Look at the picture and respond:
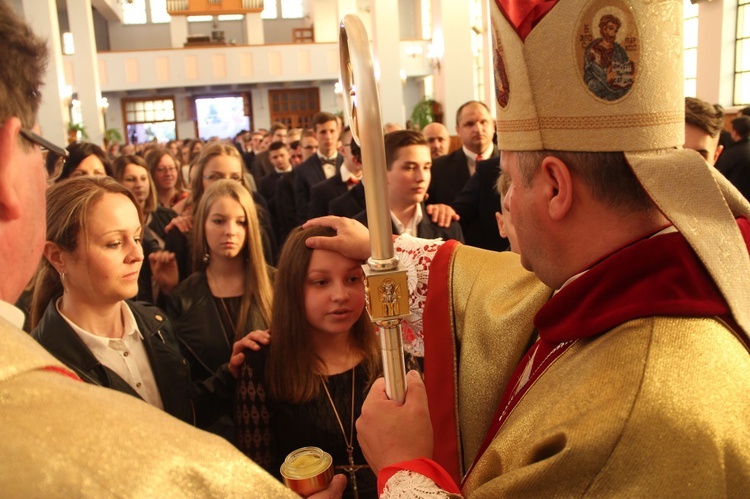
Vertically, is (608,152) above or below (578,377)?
above

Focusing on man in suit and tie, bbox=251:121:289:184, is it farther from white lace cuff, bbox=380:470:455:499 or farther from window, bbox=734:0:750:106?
white lace cuff, bbox=380:470:455:499

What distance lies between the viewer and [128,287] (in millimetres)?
2248

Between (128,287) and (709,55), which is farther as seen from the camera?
(709,55)

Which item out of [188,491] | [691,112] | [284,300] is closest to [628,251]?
[188,491]

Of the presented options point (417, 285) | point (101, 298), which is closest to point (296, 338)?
point (417, 285)

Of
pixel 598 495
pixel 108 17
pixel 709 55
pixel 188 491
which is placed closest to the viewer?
pixel 188 491

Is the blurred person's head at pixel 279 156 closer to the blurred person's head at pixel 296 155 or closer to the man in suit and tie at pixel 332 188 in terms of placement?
the blurred person's head at pixel 296 155

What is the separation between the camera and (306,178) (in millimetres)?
6590

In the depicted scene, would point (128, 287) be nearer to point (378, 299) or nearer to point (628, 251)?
point (378, 299)

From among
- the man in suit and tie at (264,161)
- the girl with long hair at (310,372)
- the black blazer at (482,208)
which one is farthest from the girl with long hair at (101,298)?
the man in suit and tie at (264,161)

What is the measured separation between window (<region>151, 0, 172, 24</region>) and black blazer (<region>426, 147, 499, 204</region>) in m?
23.4

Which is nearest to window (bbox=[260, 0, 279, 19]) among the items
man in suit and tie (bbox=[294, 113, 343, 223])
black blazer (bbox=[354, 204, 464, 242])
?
man in suit and tie (bbox=[294, 113, 343, 223])

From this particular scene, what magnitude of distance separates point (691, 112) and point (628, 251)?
102 inches

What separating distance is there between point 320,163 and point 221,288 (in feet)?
12.3
